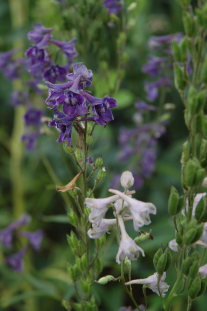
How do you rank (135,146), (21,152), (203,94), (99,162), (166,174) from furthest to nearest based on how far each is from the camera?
(21,152)
(166,174)
(135,146)
(99,162)
(203,94)

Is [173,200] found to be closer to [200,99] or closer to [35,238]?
[200,99]

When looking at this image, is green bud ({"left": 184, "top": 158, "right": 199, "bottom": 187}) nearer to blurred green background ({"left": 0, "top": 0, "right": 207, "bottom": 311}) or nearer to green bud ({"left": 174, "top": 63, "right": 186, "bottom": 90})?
green bud ({"left": 174, "top": 63, "right": 186, "bottom": 90})

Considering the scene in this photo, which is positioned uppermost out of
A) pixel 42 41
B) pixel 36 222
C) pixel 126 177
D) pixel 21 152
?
pixel 42 41

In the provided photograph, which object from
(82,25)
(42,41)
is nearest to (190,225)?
(42,41)

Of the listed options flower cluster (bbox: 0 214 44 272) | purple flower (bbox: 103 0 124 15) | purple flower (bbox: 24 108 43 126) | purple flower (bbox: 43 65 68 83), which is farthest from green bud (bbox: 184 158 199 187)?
flower cluster (bbox: 0 214 44 272)

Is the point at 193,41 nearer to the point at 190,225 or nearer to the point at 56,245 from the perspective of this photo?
the point at 190,225

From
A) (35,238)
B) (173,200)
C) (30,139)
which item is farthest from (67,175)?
(173,200)

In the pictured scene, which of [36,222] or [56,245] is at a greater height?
[36,222]

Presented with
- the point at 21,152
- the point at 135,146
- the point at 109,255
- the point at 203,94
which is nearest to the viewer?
the point at 203,94
